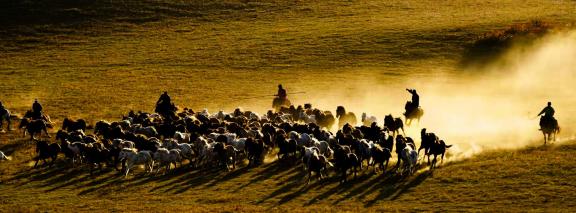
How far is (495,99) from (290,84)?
50.9 feet

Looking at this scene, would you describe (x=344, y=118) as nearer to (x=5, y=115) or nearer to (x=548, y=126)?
(x=548, y=126)

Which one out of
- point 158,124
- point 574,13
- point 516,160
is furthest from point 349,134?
point 574,13

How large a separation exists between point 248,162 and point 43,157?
30.8 ft

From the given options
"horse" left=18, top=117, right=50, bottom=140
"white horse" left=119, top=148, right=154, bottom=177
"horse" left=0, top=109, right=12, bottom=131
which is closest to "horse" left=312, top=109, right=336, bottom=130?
"white horse" left=119, top=148, right=154, bottom=177

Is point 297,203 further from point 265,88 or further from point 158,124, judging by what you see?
point 265,88

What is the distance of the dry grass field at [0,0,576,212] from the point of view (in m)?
30.9

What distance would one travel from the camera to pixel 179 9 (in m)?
91.1

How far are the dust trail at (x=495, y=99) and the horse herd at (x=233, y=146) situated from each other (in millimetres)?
3911

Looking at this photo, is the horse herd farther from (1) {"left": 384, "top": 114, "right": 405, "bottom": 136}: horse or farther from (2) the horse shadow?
(2) the horse shadow

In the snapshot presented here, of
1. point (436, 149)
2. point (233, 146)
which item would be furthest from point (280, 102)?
point (436, 149)

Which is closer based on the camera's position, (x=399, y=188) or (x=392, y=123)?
(x=399, y=188)

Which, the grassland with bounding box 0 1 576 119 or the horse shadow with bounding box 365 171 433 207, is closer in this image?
the horse shadow with bounding box 365 171 433 207

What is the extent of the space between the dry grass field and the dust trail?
0.17 meters

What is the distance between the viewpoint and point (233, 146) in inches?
1421
